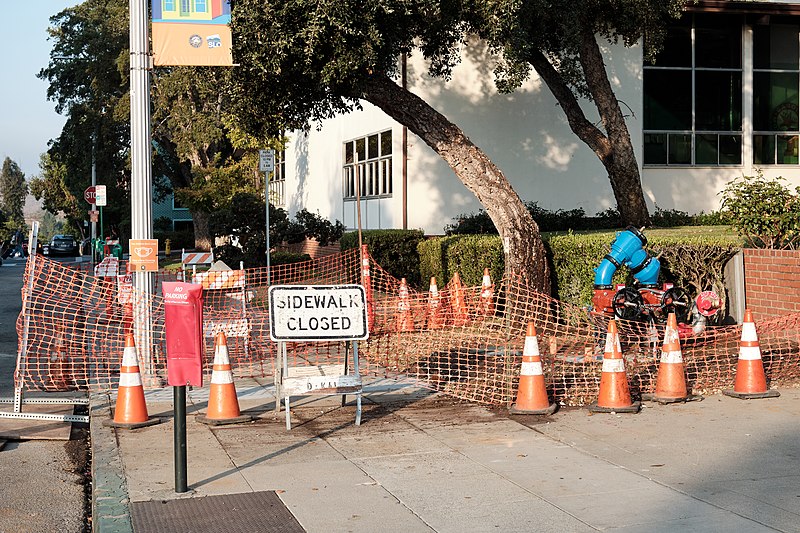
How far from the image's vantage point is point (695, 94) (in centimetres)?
2481

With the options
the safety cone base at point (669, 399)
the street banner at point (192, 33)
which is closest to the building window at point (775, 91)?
the safety cone base at point (669, 399)

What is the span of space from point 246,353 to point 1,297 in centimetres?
1756

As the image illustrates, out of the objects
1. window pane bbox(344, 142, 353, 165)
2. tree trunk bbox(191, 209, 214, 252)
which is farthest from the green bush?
tree trunk bbox(191, 209, 214, 252)

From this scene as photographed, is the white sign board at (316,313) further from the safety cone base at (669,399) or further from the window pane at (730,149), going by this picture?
the window pane at (730,149)

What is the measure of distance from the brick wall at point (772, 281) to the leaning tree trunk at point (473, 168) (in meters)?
3.21

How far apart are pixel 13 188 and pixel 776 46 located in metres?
174

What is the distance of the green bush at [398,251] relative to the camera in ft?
73.5

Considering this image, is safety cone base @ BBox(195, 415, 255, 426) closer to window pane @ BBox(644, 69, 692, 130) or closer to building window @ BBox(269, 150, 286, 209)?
window pane @ BBox(644, 69, 692, 130)

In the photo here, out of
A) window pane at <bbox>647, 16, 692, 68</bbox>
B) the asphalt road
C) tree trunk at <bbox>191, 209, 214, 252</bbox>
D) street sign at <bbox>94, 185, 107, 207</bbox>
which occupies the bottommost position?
Result: the asphalt road

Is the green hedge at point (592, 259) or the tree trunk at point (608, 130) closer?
the green hedge at point (592, 259)

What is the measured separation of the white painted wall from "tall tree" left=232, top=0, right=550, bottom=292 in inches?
296

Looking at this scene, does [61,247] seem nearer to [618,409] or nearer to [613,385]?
[613,385]

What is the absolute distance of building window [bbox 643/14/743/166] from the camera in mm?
24703

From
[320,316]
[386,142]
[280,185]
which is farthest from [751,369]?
[280,185]
